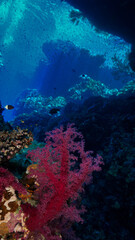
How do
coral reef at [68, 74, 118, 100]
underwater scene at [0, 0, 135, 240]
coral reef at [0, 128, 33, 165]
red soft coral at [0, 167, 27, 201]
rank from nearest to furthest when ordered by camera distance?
red soft coral at [0, 167, 27, 201] → underwater scene at [0, 0, 135, 240] → coral reef at [0, 128, 33, 165] → coral reef at [68, 74, 118, 100]

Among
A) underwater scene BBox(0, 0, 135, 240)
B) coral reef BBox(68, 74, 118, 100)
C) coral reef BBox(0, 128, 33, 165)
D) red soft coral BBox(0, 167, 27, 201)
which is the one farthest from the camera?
coral reef BBox(68, 74, 118, 100)

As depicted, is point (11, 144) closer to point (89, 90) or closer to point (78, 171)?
point (78, 171)

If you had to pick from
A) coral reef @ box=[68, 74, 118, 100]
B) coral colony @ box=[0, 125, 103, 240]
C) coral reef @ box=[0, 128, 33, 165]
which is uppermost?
coral reef @ box=[68, 74, 118, 100]

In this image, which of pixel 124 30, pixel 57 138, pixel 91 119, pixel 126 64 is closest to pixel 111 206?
pixel 57 138

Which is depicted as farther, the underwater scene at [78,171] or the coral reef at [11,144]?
the coral reef at [11,144]

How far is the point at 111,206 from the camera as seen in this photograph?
353cm

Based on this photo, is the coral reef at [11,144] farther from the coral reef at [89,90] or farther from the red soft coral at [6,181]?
the coral reef at [89,90]

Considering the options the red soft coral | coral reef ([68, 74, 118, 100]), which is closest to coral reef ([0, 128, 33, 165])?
the red soft coral

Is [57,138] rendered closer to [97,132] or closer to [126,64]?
[97,132]

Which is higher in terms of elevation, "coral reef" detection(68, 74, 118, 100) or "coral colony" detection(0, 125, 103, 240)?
"coral reef" detection(68, 74, 118, 100)

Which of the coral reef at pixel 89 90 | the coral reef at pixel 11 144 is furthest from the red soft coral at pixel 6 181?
the coral reef at pixel 89 90

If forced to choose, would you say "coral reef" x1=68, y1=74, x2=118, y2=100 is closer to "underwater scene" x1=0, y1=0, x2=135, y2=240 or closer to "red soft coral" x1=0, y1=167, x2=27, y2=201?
"underwater scene" x1=0, y1=0, x2=135, y2=240

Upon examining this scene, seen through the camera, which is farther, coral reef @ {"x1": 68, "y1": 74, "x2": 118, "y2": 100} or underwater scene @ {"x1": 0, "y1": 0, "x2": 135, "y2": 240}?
coral reef @ {"x1": 68, "y1": 74, "x2": 118, "y2": 100}

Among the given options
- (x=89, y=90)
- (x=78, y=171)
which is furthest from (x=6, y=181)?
(x=89, y=90)
